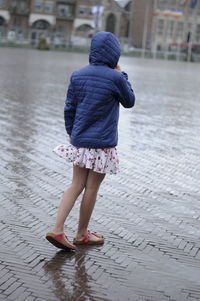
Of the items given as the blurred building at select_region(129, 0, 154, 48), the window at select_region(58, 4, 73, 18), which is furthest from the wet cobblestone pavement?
the blurred building at select_region(129, 0, 154, 48)

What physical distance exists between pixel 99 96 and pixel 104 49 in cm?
34

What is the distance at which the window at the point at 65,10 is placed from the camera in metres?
79.1

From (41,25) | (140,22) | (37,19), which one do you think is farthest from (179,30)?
(37,19)

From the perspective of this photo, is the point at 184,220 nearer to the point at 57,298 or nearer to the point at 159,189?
the point at 159,189

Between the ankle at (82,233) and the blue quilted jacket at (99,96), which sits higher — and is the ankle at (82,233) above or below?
below

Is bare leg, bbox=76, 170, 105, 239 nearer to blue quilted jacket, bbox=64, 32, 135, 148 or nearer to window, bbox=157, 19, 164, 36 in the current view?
blue quilted jacket, bbox=64, 32, 135, 148

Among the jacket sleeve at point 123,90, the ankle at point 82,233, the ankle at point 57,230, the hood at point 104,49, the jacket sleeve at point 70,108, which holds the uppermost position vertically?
the hood at point 104,49

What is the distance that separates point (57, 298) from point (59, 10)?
254 feet

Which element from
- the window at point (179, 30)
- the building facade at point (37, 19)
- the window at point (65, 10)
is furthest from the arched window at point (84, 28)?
the window at point (179, 30)

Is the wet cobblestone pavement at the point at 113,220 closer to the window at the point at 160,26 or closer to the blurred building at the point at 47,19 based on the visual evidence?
the blurred building at the point at 47,19

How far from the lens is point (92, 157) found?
473 centimetres

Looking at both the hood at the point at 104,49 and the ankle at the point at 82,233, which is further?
the ankle at the point at 82,233

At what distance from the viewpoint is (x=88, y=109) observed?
4.72 metres

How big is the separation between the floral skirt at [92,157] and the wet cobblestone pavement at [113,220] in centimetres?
65
